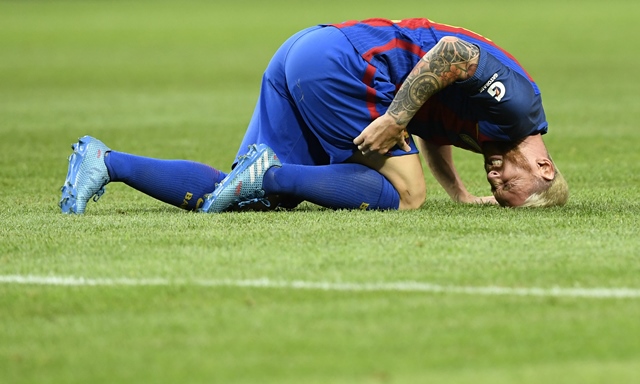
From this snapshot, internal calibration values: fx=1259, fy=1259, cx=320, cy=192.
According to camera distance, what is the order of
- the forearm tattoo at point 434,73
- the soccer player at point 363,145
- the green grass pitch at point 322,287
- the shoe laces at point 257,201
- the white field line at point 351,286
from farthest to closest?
the shoe laces at point 257,201 → the soccer player at point 363,145 → the forearm tattoo at point 434,73 → the white field line at point 351,286 → the green grass pitch at point 322,287

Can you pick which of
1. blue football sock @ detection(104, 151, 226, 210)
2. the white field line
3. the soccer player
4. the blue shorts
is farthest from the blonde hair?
the white field line

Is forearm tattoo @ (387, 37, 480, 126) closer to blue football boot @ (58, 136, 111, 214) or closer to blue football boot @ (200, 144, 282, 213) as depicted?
blue football boot @ (200, 144, 282, 213)

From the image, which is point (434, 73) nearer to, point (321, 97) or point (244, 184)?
point (321, 97)

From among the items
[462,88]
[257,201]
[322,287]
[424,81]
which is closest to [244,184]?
[257,201]

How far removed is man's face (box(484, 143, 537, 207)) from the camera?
6.34 metres

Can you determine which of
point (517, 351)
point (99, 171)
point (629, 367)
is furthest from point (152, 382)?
point (99, 171)

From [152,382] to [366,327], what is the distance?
786mm

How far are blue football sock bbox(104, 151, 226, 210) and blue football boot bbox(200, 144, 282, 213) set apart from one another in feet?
0.50

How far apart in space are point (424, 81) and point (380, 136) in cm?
36

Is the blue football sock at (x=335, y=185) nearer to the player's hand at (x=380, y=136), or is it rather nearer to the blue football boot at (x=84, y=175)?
the player's hand at (x=380, y=136)

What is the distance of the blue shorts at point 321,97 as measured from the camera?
6332mm

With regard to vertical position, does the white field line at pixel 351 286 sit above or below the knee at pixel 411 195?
above

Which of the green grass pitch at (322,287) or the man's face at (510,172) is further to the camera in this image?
the man's face at (510,172)

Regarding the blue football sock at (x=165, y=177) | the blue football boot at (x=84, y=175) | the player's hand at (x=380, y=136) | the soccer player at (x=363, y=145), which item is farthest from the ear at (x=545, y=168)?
the blue football boot at (x=84, y=175)
